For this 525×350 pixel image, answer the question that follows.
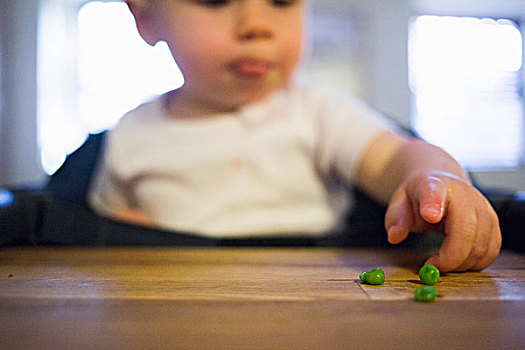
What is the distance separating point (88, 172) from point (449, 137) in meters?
2.74

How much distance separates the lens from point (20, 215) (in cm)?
79

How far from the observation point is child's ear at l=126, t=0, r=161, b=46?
0.83 m

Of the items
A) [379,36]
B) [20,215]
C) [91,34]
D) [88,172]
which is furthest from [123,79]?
[20,215]

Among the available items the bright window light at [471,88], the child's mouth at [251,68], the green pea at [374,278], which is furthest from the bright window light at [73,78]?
the green pea at [374,278]

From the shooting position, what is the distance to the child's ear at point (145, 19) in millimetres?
830

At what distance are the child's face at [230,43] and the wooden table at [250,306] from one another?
36cm

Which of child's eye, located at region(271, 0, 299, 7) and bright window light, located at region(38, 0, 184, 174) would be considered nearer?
child's eye, located at region(271, 0, 299, 7)

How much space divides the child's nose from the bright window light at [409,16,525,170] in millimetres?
2568

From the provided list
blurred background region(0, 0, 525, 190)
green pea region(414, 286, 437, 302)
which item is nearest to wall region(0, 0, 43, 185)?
blurred background region(0, 0, 525, 190)

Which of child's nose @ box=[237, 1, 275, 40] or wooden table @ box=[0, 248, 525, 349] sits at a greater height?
child's nose @ box=[237, 1, 275, 40]

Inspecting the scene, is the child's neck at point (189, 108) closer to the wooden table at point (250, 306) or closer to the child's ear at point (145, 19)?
the child's ear at point (145, 19)

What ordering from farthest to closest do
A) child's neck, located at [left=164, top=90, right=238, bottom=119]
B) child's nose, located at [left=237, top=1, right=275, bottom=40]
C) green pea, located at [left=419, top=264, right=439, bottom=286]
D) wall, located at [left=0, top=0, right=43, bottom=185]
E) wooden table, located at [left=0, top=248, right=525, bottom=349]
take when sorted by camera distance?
wall, located at [left=0, top=0, right=43, bottom=185], child's neck, located at [left=164, top=90, right=238, bottom=119], child's nose, located at [left=237, top=1, right=275, bottom=40], green pea, located at [left=419, top=264, right=439, bottom=286], wooden table, located at [left=0, top=248, right=525, bottom=349]

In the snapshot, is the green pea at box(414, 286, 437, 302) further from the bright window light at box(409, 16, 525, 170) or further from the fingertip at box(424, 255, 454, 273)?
the bright window light at box(409, 16, 525, 170)

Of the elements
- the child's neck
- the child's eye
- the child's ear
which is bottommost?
the child's neck
